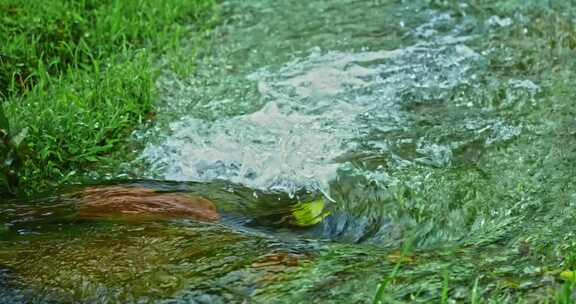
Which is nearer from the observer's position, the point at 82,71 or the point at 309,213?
the point at 309,213

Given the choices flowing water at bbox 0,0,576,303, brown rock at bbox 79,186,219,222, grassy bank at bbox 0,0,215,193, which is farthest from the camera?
grassy bank at bbox 0,0,215,193

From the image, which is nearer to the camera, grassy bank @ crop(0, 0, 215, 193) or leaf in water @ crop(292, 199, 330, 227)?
leaf in water @ crop(292, 199, 330, 227)

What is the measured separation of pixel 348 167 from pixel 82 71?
2.07 metres

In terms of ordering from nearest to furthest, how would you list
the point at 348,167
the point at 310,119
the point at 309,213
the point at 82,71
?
the point at 309,213 → the point at 348,167 → the point at 310,119 → the point at 82,71

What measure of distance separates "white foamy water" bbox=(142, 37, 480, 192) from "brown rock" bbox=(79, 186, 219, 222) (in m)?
0.45

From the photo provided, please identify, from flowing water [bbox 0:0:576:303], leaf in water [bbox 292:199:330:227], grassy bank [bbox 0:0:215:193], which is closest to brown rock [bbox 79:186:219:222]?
flowing water [bbox 0:0:576:303]

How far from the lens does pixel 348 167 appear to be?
12.2ft

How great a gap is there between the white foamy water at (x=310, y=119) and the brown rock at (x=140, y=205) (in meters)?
0.45

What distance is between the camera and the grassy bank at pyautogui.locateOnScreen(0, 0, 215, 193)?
3855 millimetres

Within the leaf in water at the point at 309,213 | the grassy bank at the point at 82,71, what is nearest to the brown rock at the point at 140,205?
the leaf in water at the point at 309,213

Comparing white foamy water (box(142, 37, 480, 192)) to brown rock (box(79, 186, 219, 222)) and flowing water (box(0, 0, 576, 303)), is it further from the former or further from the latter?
brown rock (box(79, 186, 219, 222))

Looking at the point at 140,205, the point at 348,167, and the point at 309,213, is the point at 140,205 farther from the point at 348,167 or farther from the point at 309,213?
the point at 348,167

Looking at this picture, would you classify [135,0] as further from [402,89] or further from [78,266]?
[78,266]

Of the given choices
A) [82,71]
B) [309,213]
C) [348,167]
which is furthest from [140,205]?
[82,71]
